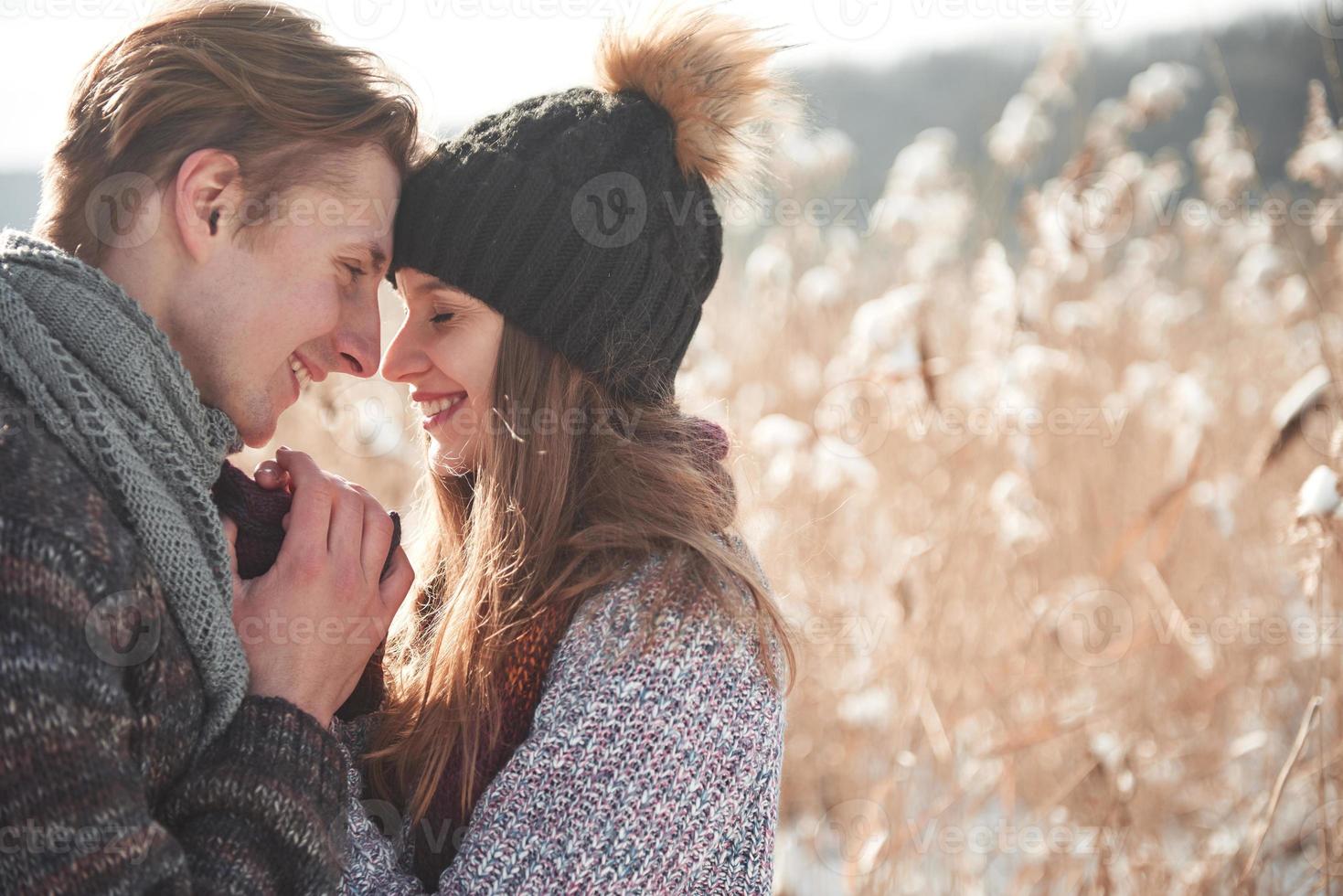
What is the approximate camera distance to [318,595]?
1.30 metres

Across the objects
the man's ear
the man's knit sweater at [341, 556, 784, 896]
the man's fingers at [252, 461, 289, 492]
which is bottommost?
the man's knit sweater at [341, 556, 784, 896]

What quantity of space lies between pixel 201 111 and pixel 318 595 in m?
0.62

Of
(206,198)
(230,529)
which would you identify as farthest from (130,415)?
(206,198)

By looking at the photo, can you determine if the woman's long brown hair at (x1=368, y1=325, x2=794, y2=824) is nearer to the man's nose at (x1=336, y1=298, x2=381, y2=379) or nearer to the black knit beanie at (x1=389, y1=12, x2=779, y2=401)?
the black knit beanie at (x1=389, y1=12, x2=779, y2=401)

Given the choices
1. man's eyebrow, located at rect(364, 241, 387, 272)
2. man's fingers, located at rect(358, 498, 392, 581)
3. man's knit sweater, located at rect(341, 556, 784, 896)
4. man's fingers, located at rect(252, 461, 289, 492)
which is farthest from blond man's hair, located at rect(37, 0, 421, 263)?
man's knit sweater, located at rect(341, 556, 784, 896)

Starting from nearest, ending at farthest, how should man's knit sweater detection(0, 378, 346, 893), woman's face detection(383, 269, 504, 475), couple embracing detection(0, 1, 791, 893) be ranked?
man's knit sweater detection(0, 378, 346, 893)
couple embracing detection(0, 1, 791, 893)
woman's face detection(383, 269, 504, 475)

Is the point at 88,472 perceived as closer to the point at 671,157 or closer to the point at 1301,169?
the point at 671,157

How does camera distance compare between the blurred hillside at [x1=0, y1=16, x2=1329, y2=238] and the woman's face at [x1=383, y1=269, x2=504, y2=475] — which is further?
the blurred hillside at [x1=0, y1=16, x2=1329, y2=238]

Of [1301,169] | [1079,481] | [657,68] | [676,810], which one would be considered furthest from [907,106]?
[676,810]

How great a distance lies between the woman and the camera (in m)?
1.29

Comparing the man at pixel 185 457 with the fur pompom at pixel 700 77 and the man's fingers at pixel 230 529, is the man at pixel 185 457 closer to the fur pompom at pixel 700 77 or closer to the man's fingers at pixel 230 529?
the man's fingers at pixel 230 529

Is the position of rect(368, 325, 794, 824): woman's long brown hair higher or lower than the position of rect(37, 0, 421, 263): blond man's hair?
lower

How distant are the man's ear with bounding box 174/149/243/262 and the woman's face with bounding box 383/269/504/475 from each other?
1.04ft

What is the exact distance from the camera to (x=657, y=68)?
1.66m
